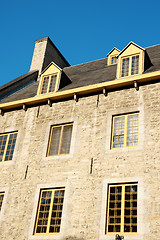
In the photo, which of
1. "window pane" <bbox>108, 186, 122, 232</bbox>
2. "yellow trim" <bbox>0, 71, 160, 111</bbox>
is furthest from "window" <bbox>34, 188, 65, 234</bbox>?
"yellow trim" <bbox>0, 71, 160, 111</bbox>

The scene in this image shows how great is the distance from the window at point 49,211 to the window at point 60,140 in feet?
5.48

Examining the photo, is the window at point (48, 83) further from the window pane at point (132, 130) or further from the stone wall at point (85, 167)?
the window pane at point (132, 130)

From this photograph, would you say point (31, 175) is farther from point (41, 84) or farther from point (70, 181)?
point (41, 84)

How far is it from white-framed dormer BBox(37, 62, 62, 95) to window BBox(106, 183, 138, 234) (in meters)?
6.02

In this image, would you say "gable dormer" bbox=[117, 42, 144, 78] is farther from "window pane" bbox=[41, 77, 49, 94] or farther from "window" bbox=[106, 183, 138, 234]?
"window" bbox=[106, 183, 138, 234]

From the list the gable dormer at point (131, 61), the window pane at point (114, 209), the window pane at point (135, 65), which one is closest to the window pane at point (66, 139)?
the window pane at point (114, 209)

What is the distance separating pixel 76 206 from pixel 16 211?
2.52 m

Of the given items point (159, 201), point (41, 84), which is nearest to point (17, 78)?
point (41, 84)

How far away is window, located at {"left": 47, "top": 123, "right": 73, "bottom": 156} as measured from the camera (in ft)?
43.4

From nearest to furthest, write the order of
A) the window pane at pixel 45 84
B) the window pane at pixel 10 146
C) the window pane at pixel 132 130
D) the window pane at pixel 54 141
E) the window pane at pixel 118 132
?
the window pane at pixel 132 130, the window pane at pixel 118 132, the window pane at pixel 54 141, the window pane at pixel 10 146, the window pane at pixel 45 84

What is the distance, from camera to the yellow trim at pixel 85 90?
1254cm

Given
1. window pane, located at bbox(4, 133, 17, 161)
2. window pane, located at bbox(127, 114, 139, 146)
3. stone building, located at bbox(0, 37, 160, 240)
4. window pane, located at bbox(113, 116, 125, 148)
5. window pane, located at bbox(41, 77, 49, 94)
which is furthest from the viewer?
window pane, located at bbox(41, 77, 49, 94)

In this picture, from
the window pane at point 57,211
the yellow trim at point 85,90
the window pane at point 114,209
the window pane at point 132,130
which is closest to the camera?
the window pane at point 114,209

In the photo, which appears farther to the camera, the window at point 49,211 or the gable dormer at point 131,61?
the gable dormer at point 131,61
